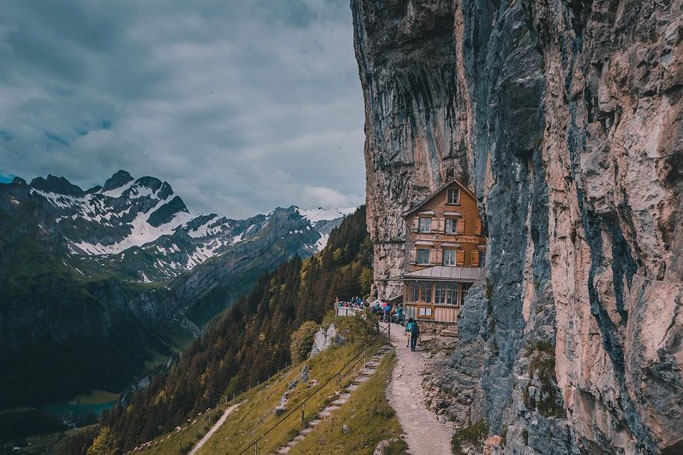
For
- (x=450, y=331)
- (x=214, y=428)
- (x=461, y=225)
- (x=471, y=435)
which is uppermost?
(x=461, y=225)

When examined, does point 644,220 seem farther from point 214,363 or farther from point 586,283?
point 214,363

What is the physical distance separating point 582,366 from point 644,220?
548 cm

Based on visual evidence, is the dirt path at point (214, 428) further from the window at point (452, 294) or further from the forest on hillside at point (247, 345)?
the window at point (452, 294)

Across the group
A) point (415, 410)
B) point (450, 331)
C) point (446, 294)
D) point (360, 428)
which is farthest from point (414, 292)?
point (360, 428)

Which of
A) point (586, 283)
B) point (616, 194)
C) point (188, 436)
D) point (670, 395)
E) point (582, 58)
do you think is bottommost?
point (188, 436)

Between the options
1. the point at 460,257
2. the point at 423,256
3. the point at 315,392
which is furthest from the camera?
the point at 423,256

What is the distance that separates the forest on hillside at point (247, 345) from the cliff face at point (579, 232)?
54973 millimetres

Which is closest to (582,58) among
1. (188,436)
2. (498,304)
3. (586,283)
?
(586,283)

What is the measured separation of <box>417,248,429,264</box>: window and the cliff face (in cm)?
1423

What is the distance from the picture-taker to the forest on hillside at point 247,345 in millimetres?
80812

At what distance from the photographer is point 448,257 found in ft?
153

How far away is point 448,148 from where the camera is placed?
53719 mm

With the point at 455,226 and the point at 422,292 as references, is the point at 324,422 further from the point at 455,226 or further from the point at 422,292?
the point at 455,226

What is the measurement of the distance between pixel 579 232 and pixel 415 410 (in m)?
17.4
